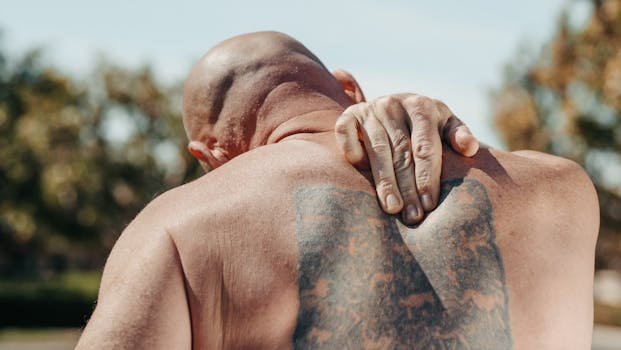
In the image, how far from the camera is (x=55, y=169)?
26.0 m

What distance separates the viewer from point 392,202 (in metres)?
2.14

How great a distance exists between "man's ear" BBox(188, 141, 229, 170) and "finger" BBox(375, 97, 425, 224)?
0.61 meters

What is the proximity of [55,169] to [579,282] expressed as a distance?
25324mm

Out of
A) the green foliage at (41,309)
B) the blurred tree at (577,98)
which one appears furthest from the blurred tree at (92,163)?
the blurred tree at (577,98)

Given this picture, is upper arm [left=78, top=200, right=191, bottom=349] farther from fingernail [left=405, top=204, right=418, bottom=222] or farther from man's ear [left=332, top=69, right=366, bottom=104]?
man's ear [left=332, top=69, right=366, bottom=104]

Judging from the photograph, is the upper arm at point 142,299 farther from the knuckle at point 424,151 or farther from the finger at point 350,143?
the knuckle at point 424,151

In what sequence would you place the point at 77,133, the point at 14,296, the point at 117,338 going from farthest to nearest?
the point at 77,133
the point at 14,296
the point at 117,338

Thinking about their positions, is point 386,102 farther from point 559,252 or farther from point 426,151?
point 559,252

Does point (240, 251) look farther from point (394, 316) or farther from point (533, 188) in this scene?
point (533, 188)

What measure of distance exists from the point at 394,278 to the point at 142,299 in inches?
24.9

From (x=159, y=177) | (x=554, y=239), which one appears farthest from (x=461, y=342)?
(x=159, y=177)

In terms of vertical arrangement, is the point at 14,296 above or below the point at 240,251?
below

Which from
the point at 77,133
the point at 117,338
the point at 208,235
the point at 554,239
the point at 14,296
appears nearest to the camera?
the point at 117,338

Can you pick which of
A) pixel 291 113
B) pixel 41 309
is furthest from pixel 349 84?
pixel 41 309
